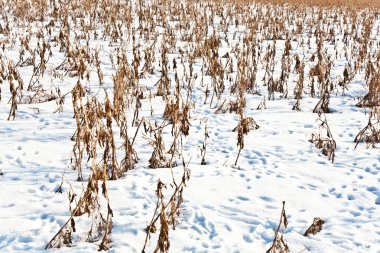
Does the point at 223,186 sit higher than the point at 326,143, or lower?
lower

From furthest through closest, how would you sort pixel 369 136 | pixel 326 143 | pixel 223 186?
pixel 369 136
pixel 326 143
pixel 223 186

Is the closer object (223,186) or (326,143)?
(223,186)

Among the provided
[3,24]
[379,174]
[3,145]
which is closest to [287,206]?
[379,174]

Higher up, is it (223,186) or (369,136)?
(369,136)

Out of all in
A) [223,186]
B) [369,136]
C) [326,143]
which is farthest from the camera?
[369,136]

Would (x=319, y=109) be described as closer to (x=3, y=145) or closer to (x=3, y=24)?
(x=3, y=145)

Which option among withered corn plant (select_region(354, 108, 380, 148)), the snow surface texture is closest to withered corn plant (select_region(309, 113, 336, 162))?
the snow surface texture

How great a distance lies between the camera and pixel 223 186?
13.3 feet

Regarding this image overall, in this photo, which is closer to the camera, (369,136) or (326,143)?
(326,143)

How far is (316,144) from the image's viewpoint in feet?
16.4

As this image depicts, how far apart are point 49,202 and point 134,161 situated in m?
1.12

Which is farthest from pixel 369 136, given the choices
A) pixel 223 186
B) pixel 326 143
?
pixel 223 186

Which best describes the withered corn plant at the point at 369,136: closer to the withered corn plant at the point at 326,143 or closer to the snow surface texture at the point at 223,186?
the snow surface texture at the point at 223,186

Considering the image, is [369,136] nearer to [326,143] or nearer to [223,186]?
[326,143]
